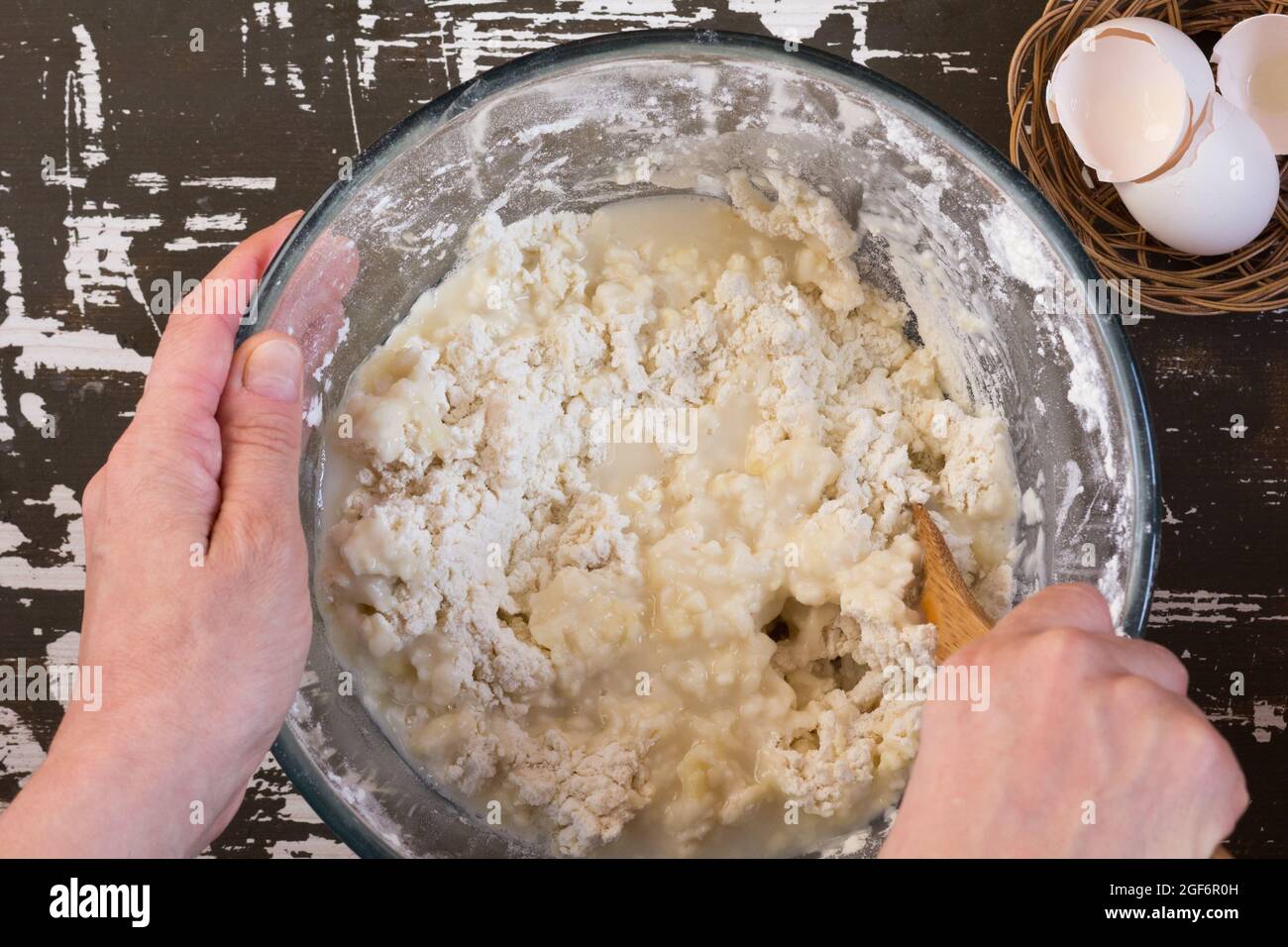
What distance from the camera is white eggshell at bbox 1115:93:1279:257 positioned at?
1.46 m

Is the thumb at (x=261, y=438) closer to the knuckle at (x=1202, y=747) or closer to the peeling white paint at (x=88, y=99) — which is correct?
the peeling white paint at (x=88, y=99)

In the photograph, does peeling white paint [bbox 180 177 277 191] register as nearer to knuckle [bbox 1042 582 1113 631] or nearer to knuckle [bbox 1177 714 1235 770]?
knuckle [bbox 1042 582 1113 631]

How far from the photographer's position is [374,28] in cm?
160

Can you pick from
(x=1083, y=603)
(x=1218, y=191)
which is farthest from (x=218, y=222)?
(x=1218, y=191)

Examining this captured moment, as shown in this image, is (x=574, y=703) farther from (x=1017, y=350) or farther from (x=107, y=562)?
(x=1017, y=350)

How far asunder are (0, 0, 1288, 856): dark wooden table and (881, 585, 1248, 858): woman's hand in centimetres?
66

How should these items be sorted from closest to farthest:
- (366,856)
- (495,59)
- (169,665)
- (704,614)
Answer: (169,665) < (366,856) < (704,614) < (495,59)

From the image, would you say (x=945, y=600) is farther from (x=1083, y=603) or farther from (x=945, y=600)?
(x=1083, y=603)

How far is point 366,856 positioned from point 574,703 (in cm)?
31

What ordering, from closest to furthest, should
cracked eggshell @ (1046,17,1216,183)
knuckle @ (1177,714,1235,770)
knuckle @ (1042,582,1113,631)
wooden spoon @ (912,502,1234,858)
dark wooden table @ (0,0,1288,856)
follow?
1. knuckle @ (1177,714,1235,770)
2. knuckle @ (1042,582,1113,631)
3. wooden spoon @ (912,502,1234,858)
4. cracked eggshell @ (1046,17,1216,183)
5. dark wooden table @ (0,0,1288,856)

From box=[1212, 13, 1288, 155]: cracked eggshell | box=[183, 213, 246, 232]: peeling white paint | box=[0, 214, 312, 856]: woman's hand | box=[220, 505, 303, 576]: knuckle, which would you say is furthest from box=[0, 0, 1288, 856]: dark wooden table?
box=[220, 505, 303, 576]: knuckle

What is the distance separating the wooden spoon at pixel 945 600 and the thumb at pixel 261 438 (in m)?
0.75
